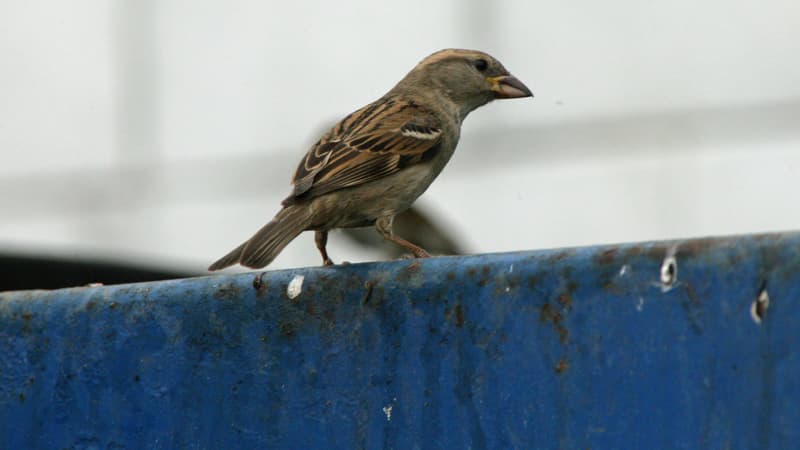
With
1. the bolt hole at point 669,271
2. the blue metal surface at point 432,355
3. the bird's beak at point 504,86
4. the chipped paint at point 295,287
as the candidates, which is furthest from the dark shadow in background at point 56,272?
the bolt hole at point 669,271

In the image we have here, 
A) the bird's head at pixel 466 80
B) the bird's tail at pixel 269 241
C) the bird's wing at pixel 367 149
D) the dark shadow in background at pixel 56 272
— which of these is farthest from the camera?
the dark shadow in background at pixel 56 272

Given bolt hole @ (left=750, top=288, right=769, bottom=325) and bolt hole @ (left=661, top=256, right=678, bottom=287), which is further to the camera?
bolt hole @ (left=661, top=256, right=678, bottom=287)

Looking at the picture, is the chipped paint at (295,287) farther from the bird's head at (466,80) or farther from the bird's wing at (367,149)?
the bird's head at (466,80)

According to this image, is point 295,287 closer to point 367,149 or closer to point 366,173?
point 366,173

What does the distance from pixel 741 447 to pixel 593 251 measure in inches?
20.9

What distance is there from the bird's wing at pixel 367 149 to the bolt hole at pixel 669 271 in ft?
6.40

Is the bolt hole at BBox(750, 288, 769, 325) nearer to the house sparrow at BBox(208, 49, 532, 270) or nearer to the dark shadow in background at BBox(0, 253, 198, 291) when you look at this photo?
the house sparrow at BBox(208, 49, 532, 270)

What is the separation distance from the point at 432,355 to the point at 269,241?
49.0 inches

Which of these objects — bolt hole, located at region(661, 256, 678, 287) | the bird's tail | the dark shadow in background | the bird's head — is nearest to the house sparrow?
the bird's tail

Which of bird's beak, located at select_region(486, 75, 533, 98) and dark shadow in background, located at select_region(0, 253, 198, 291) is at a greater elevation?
bird's beak, located at select_region(486, 75, 533, 98)

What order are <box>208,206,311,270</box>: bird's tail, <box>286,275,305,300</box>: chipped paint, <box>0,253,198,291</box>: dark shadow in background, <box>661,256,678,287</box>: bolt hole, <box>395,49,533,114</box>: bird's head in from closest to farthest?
<box>661,256,678,287</box>: bolt hole, <box>286,275,305,300</box>: chipped paint, <box>208,206,311,270</box>: bird's tail, <box>395,49,533,114</box>: bird's head, <box>0,253,198,291</box>: dark shadow in background

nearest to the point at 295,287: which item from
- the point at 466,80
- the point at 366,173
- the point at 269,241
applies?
the point at 269,241

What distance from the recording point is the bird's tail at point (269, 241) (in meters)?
3.91

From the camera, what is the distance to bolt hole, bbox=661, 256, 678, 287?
99.2 inches
